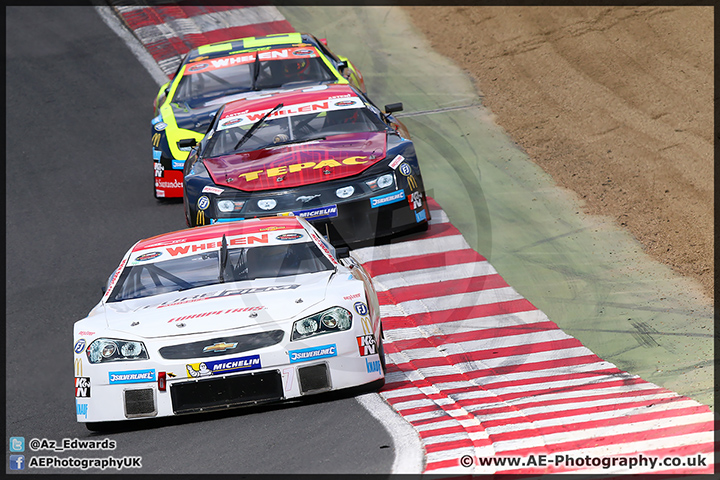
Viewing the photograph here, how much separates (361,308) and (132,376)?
1472 millimetres

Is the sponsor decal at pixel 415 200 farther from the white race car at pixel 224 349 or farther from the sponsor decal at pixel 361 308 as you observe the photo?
the sponsor decal at pixel 361 308

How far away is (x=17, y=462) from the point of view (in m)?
6.24

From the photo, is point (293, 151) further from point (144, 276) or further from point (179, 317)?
point (179, 317)

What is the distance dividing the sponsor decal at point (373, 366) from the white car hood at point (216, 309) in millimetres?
477

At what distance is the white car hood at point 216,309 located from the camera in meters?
6.55

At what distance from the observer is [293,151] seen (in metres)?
10.4

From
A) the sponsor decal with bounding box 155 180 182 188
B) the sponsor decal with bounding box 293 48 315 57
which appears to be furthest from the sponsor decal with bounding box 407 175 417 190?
the sponsor decal with bounding box 293 48 315 57

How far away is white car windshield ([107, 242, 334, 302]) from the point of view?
7.32 metres

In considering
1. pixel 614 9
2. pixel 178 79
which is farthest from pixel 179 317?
pixel 614 9

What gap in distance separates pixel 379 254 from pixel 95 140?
21.1 feet

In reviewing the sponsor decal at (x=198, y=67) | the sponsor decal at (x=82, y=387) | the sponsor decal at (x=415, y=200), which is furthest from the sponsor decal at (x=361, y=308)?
the sponsor decal at (x=198, y=67)

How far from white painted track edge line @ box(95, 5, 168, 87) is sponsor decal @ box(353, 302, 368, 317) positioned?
11.3 m

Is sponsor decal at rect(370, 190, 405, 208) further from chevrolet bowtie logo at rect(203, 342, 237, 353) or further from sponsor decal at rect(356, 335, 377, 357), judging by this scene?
chevrolet bowtie logo at rect(203, 342, 237, 353)

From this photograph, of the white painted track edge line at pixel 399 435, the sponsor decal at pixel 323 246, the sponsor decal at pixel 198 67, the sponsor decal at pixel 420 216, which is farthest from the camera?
the sponsor decal at pixel 198 67
